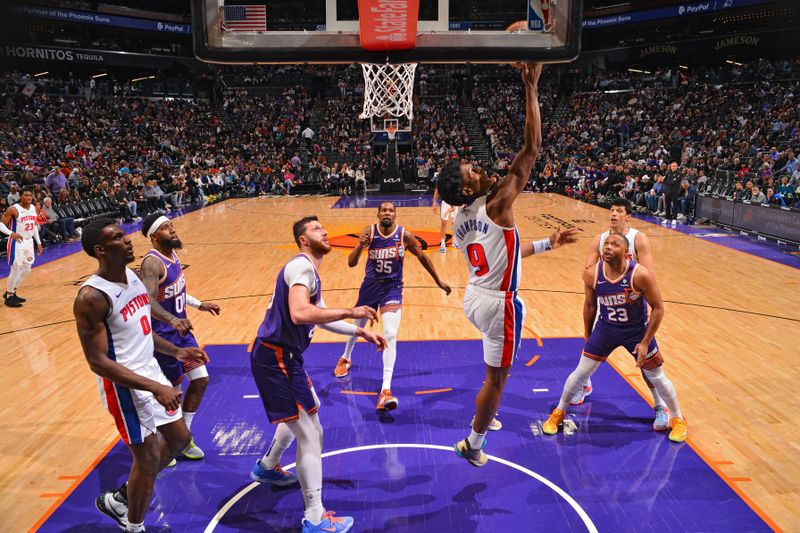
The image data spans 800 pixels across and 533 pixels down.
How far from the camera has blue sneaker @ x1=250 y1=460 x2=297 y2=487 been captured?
4434mm

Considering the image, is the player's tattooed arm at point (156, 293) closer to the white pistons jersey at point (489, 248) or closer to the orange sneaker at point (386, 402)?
the orange sneaker at point (386, 402)

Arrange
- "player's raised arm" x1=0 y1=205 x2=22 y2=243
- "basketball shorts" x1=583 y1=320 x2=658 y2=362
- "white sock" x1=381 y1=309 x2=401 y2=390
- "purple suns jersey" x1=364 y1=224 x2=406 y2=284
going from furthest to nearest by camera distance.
→ "player's raised arm" x1=0 y1=205 x2=22 y2=243 → "purple suns jersey" x1=364 y1=224 x2=406 y2=284 → "white sock" x1=381 y1=309 x2=401 y2=390 → "basketball shorts" x1=583 y1=320 x2=658 y2=362

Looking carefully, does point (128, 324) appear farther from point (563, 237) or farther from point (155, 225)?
point (563, 237)

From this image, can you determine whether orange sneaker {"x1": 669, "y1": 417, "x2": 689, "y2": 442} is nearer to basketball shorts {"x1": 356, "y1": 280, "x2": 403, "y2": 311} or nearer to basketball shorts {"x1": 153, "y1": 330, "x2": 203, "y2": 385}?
basketball shorts {"x1": 356, "y1": 280, "x2": 403, "y2": 311}

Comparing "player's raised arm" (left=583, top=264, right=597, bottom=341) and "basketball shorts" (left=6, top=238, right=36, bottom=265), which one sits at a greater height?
"player's raised arm" (left=583, top=264, right=597, bottom=341)

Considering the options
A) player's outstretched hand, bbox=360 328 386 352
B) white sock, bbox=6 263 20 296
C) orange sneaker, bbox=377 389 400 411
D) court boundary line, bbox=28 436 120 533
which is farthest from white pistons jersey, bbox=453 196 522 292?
white sock, bbox=6 263 20 296

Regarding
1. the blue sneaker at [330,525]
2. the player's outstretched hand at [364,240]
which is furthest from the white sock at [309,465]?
the player's outstretched hand at [364,240]

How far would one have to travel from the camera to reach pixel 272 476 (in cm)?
445

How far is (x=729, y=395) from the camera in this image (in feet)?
19.5

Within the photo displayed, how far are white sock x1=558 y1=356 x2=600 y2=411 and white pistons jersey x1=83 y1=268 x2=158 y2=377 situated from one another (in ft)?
11.2

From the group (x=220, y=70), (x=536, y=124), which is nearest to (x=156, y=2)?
(x=220, y=70)

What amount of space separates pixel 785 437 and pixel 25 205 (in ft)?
34.9

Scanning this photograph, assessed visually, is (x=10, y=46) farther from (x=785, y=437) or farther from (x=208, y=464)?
(x=785, y=437)

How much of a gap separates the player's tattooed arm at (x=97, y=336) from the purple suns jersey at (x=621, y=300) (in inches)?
142
